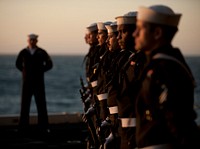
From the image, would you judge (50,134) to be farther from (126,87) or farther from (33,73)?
(126,87)

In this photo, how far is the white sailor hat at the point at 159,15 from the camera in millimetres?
4383

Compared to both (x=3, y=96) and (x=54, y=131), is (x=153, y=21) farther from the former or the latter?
(x=3, y=96)

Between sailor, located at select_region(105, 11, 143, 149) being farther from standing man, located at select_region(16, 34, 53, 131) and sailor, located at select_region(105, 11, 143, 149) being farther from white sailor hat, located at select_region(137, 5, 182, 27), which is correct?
standing man, located at select_region(16, 34, 53, 131)

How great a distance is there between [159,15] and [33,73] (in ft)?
28.6

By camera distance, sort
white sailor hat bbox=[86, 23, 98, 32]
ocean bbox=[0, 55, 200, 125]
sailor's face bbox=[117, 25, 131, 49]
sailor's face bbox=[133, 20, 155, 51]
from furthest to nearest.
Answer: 1. ocean bbox=[0, 55, 200, 125]
2. white sailor hat bbox=[86, 23, 98, 32]
3. sailor's face bbox=[117, 25, 131, 49]
4. sailor's face bbox=[133, 20, 155, 51]

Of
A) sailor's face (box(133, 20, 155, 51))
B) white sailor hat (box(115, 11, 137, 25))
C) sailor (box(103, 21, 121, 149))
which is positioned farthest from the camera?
sailor (box(103, 21, 121, 149))

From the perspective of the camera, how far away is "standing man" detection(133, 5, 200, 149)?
4164 mm

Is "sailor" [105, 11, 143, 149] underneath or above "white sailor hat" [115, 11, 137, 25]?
underneath

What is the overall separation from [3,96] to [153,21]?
73.7 metres

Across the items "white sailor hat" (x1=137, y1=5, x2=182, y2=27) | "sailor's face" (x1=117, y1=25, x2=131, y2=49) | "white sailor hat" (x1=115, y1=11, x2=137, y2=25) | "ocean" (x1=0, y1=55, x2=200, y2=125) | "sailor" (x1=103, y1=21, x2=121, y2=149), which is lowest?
"ocean" (x1=0, y1=55, x2=200, y2=125)

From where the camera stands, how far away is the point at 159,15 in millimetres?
4398

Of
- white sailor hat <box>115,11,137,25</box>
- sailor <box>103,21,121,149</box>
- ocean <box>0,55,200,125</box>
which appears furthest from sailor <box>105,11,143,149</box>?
ocean <box>0,55,200,125</box>

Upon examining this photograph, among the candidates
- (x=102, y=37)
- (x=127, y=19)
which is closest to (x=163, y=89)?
(x=127, y=19)

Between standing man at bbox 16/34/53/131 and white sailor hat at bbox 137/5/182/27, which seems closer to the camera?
white sailor hat at bbox 137/5/182/27
